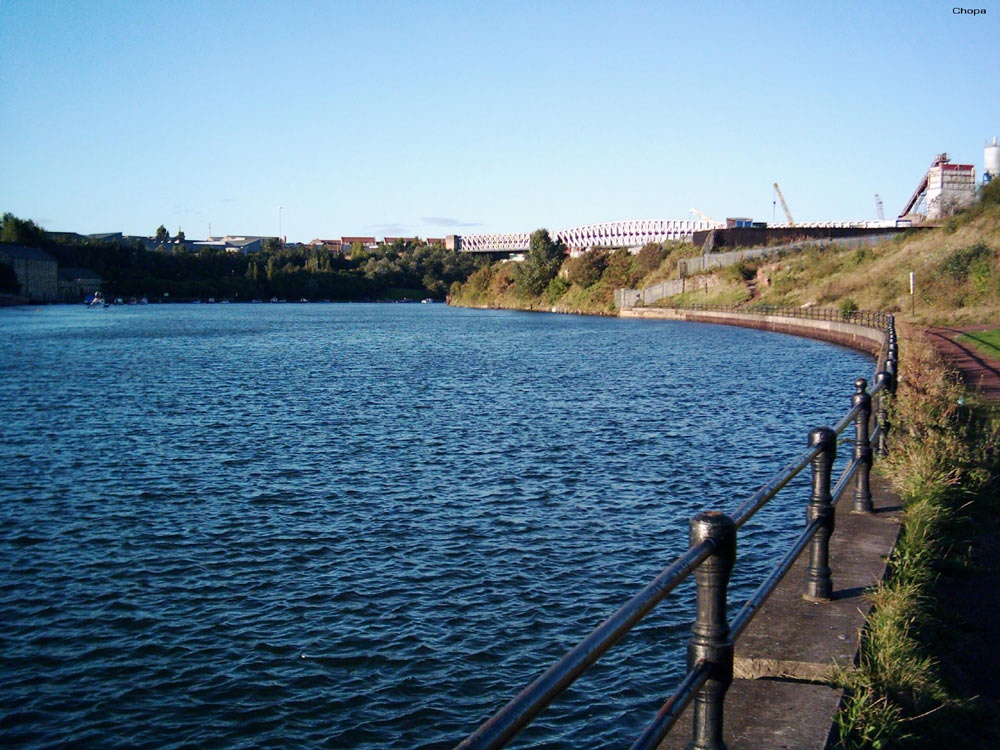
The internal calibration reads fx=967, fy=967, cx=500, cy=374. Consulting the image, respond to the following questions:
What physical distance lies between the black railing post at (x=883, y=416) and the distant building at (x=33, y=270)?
177370 millimetres

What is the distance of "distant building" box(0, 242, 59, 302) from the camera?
555ft

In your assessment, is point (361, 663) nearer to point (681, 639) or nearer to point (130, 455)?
point (681, 639)

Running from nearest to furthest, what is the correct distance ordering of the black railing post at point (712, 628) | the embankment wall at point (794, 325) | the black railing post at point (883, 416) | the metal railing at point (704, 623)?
the metal railing at point (704, 623)
the black railing post at point (712, 628)
the black railing post at point (883, 416)
the embankment wall at point (794, 325)

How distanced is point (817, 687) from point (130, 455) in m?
20.5

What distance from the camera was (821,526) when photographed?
22.2 feet

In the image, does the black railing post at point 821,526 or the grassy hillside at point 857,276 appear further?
the grassy hillside at point 857,276

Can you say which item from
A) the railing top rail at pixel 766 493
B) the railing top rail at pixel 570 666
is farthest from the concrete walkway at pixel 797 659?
the railing top rail at pixel 570 666

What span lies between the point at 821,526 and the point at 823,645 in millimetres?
1068

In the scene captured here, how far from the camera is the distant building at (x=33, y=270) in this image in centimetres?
16912

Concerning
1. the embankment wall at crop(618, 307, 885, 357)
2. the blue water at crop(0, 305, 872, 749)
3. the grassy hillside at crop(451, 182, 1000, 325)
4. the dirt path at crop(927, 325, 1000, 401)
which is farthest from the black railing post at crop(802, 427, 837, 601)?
the grassy hillside at crop(451, 182, 1000, 325)

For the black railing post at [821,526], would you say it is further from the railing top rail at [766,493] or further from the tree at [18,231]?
the tree at [18,231]

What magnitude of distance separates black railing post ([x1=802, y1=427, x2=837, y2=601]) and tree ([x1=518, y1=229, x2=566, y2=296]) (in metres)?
135

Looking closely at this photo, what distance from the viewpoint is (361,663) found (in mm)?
10500

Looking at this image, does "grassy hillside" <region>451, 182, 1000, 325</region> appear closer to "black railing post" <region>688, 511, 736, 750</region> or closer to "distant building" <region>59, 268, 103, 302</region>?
"black railing post" <region>688, 511, 736, 750</region>
